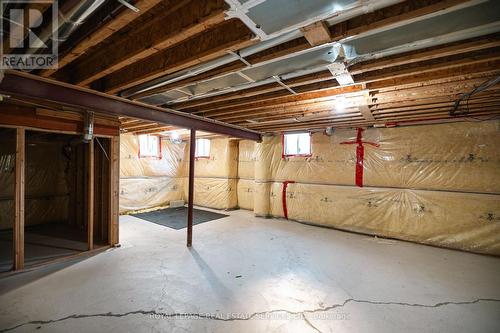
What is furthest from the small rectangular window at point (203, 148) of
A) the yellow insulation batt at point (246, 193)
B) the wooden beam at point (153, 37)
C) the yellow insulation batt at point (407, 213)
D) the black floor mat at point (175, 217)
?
the wooden beam at point (153, 37)

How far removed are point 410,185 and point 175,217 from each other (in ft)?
17.0

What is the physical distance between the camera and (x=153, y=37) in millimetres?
1646

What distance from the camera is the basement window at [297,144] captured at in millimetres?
5293

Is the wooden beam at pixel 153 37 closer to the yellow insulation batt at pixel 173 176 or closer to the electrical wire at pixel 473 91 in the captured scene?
the electrical wire at pixel 473 91

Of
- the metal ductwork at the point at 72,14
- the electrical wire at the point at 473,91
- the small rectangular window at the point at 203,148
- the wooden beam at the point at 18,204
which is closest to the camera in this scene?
the metal ductwork at the point at 72,14

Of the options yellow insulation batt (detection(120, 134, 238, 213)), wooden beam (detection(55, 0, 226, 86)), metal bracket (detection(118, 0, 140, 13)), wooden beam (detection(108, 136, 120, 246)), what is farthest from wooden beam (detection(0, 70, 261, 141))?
yellow insulation batt (detection(120, 134, 238, 213))

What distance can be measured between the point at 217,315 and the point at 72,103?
264cm

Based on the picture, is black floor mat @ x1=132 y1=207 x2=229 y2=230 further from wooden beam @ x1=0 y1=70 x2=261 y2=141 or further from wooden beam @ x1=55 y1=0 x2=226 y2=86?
wooden beam @ x1=55 y1=0 x2=226 y2=86

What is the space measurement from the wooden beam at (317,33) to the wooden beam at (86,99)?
2362 mm

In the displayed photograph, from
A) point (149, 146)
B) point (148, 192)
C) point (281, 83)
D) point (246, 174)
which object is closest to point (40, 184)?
point (148, 192)

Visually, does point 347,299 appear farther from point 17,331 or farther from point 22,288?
point 22,288

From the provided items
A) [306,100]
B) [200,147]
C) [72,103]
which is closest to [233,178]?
[200,147]

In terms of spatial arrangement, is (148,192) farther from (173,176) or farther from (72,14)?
(72,14)

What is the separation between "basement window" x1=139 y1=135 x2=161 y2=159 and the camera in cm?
645
